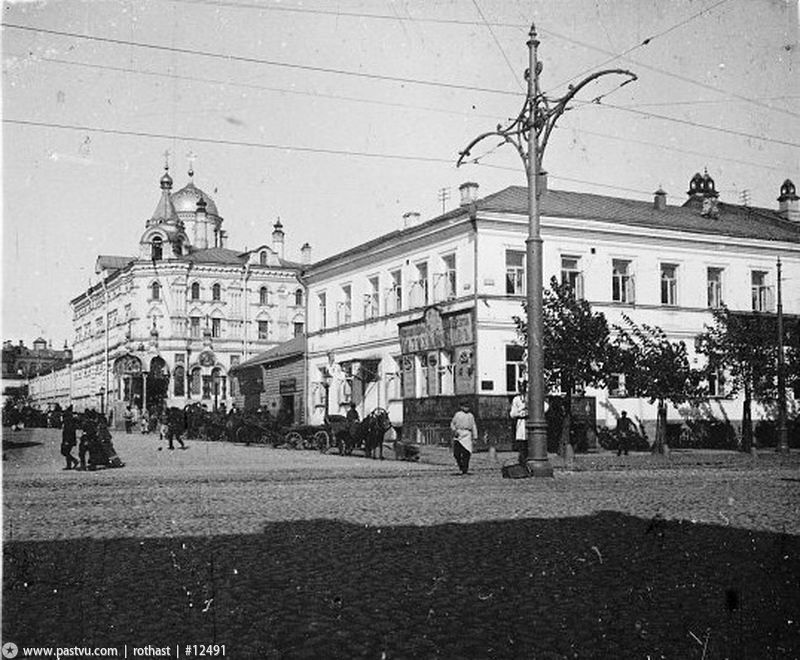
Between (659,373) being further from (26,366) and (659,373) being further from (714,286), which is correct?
(26,366)

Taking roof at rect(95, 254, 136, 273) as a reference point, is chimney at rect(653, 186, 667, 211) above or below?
below

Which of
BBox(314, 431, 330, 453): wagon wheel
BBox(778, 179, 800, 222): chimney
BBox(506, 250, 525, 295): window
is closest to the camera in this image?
BBox(314, 431, 330, 453): wagon wheel

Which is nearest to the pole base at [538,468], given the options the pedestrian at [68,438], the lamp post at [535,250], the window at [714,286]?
the lamp post at [535,250]

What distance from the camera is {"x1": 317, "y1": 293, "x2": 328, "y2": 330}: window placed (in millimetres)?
43162

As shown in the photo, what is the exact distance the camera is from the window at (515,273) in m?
31.7

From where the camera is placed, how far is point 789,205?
46719 mm

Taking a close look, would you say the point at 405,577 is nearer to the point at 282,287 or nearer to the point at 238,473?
the point at 238,473

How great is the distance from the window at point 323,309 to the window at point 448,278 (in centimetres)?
1108

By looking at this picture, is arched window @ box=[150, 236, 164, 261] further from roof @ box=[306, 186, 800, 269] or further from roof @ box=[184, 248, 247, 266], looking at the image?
roof @ box=[306, 186, 800, 269]

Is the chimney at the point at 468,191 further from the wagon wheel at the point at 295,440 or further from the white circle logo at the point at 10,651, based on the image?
the white circle logo at the point at 10,651

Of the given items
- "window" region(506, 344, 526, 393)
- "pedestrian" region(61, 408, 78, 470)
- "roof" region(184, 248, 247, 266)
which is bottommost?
"pedestrian" region(61, 408, 78, 470)

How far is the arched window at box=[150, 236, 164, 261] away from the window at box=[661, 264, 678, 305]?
51520 mm

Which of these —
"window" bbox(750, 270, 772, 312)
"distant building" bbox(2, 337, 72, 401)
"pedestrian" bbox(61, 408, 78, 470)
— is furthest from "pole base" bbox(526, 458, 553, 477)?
"distant building" bbox(2, 337, 72, 401)

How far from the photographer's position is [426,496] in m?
13.1
